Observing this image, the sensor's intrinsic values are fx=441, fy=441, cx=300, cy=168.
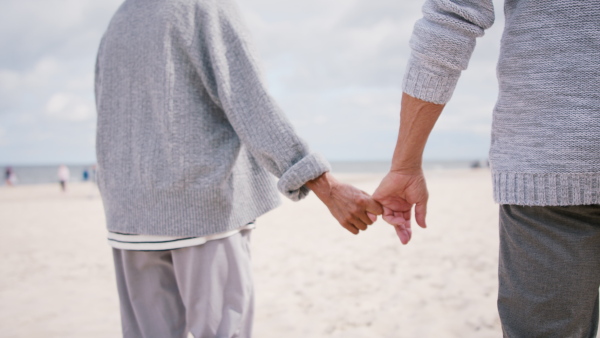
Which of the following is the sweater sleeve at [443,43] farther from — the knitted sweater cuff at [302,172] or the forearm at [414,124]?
the knitted sweater cuff at [302,172]

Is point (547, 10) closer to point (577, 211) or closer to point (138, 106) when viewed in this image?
point (577, 211)

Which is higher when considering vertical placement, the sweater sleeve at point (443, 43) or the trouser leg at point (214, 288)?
the sweater sleeve at point (443, 43)

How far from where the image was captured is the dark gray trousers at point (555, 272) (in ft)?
3.62

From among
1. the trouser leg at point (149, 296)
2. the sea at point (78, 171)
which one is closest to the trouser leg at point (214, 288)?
the trouser leg at point (149, 296)

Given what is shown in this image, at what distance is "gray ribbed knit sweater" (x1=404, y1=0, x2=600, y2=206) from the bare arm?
18 cm

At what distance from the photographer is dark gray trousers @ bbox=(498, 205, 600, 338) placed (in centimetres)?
110

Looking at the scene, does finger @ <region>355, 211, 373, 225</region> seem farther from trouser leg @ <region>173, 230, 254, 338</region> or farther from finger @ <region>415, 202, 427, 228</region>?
trouser leg @ <region>173, 230, 254, 338</region>

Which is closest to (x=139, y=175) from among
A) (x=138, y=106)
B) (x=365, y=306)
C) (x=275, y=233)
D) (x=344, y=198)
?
(x=138, y=106)

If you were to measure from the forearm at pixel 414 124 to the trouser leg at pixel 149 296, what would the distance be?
0.98 m

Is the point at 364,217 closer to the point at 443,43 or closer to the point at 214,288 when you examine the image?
the point at 214,288

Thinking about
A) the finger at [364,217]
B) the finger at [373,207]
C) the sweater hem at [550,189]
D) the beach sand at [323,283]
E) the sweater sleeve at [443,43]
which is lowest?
the beach sand at [323,283]

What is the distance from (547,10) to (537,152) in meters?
0.36

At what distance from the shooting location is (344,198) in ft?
5.57

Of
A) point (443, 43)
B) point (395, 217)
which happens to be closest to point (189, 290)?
point (395, 217)
